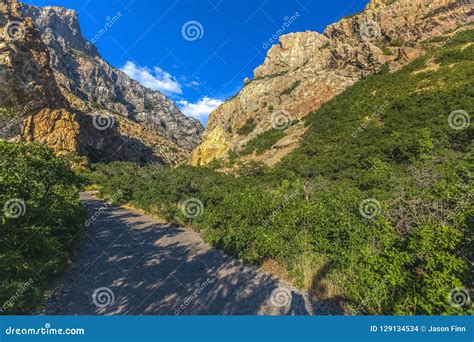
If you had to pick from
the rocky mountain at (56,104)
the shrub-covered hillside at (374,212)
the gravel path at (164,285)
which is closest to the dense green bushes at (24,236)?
the gravel path at (164,285)

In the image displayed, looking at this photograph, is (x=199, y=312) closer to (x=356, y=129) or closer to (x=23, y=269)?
(x=23, y=269)

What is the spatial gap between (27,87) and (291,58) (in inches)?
→ 2857

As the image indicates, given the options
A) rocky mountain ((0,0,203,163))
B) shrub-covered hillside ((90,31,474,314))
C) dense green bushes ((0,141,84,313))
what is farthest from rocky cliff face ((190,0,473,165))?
dense green bushes ((0,141,84,313))

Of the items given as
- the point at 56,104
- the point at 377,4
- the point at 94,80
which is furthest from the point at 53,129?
the point at 94,80

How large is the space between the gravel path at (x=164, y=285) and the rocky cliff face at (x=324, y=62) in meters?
25.6

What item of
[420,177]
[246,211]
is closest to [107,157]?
[246,211]

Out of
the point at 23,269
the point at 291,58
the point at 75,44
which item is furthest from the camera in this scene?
the point at 75,44

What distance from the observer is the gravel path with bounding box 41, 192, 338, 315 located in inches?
224

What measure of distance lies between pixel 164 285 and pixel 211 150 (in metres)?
43.6

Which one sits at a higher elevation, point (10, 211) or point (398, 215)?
point (398, 215)

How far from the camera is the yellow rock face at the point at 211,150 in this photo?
48.9 metres

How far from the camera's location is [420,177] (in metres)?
8.92

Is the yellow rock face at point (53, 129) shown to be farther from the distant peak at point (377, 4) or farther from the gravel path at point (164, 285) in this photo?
the distant peak at point (377, 4)

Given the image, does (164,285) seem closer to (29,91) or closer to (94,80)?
(29,91)
